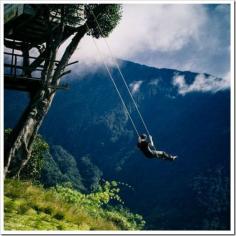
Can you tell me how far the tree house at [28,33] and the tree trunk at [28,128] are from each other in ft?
1.64

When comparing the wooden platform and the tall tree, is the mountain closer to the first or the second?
the wooden platform

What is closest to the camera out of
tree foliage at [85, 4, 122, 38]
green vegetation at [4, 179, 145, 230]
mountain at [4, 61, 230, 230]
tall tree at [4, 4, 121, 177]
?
green vegetation at [4, 179, 145, 230]

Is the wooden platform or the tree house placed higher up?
the tree house

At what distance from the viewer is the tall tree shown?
13.2 metres

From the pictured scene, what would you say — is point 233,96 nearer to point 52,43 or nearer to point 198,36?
point 52,43

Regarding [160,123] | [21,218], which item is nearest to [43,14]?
[21,218]

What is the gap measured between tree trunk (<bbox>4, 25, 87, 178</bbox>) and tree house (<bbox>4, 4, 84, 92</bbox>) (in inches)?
19.7

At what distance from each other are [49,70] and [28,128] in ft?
7.17

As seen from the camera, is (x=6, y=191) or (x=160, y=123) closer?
(x=6, y=191)

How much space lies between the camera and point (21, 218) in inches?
398

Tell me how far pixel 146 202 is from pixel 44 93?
130973 mm

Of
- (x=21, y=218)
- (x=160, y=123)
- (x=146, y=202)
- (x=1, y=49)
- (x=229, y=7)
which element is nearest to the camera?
(x=21, y=218)

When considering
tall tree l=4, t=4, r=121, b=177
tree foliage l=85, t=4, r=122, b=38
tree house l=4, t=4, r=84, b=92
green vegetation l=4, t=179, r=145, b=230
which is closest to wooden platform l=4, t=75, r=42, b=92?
tree house l=4, t=4, r=84, b=92

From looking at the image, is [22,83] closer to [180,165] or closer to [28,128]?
[28,128]
